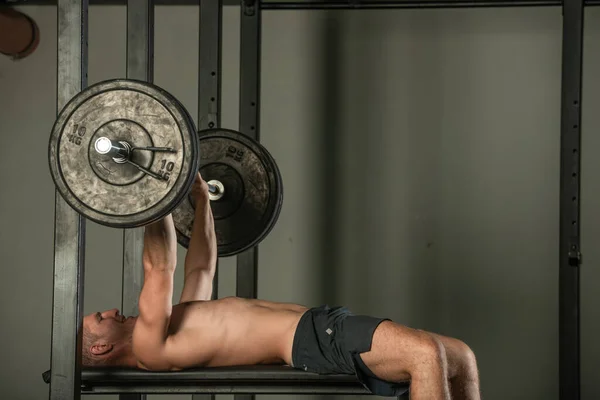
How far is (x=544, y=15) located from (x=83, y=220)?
2838 mm

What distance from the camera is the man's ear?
8.29 feet

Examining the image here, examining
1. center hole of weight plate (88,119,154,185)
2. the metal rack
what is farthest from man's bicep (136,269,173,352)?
center hole of weight plate (88,119,154,185)

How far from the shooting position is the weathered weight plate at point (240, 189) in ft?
10.4

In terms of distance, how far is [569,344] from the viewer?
11.0ft

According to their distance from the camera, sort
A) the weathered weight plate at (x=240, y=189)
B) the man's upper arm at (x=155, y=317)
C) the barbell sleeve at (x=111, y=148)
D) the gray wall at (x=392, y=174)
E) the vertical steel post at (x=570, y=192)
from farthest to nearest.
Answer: the gray wall at (x=392, y=174)
the vertical steel post at (x=570, y=192)
the weathered weight plate at (x=240, y=189)
the man's upper arm at (x=155, y=317)
the barbell sleeve at (x=111, y=148)

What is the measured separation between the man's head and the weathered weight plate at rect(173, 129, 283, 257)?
595 mm

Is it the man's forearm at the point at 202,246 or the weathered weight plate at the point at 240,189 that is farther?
the weathered weight plate at the point at 240,189

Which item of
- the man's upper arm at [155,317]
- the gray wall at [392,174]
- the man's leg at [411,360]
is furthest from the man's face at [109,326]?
the gray wall at [392,174]

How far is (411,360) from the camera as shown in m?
2.20

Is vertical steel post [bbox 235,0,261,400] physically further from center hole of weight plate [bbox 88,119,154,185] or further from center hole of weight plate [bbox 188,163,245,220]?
center hole of weight plate [bbox 88,119,154,185]

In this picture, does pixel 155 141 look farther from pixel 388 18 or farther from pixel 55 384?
pixel 388 18

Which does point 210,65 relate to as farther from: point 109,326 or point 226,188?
point 109,326

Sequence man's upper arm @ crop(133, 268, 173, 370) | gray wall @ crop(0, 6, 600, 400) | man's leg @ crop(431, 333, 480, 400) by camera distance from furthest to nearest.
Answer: gray wall @ crop(0, 6, 600, 400) → man's upper arm @ crop(133, 268, 173, 370) → man's leg @ crop(431, 333, 480, 400)

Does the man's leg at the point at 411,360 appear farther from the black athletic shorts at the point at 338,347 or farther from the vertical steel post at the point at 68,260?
the vertical steel post at the point at 68,260
